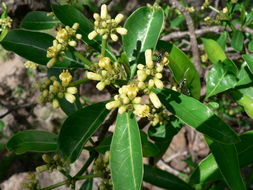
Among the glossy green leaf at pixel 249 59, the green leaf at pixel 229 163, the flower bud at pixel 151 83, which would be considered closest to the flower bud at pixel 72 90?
the flower bud at pixel 151 83

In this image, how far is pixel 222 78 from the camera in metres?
1.83

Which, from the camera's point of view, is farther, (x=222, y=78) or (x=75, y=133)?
(x=222, y=78)

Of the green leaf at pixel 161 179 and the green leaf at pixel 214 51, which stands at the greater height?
the green leaf at pixel 214 51

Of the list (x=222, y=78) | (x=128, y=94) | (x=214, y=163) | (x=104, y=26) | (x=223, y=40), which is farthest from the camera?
(x=223, y=40)

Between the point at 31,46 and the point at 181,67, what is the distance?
81cm

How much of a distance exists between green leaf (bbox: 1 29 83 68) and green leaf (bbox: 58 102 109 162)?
341 millimetres

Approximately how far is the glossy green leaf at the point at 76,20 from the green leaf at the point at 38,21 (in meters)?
0.69

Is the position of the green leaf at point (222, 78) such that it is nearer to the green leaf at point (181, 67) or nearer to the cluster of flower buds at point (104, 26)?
the green leaf at point (181, 67)

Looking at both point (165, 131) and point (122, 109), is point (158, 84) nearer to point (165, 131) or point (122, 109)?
point (122, 109)

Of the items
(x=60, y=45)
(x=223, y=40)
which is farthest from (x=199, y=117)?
(x=223, y=40)

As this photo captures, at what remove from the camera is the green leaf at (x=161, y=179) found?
232 cm

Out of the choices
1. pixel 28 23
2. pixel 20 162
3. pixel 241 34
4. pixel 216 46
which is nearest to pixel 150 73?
pixel 216 46

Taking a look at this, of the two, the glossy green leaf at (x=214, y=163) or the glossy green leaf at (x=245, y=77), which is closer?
the glossy green leaf at (x=245, y=77)

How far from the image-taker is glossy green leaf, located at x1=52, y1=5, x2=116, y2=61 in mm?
1717
